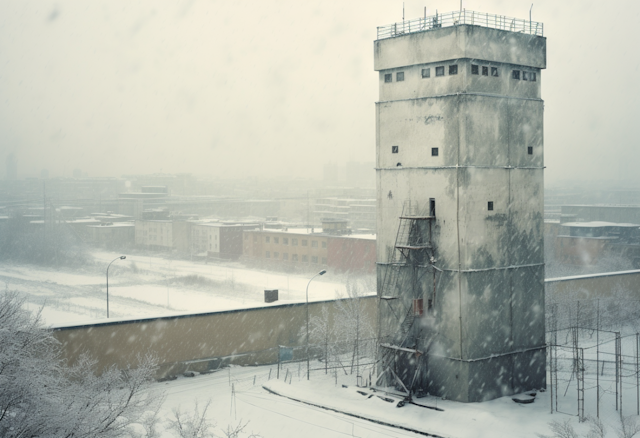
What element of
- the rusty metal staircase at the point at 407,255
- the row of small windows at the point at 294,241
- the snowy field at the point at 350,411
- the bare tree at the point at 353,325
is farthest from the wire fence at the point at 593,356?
the row of small windows at the point at 294,241

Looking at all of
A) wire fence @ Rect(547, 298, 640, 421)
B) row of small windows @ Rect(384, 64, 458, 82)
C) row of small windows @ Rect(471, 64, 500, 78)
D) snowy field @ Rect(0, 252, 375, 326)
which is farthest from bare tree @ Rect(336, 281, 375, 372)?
row of small windows @ Rect(471, 64, 500, 78)

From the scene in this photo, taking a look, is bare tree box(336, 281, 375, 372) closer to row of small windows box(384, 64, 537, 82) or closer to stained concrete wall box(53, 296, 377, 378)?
stained concrete wall box(53, 296, 377, 378)

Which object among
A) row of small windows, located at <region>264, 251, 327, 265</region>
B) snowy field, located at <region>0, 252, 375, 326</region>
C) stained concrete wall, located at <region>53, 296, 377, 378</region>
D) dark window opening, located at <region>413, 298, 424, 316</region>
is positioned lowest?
snowy field, located at <region>0, 252, 375, 326</region>

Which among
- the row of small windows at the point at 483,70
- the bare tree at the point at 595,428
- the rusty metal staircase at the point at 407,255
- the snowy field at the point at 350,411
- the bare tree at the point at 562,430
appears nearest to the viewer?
the bare tree at the point at 562,430

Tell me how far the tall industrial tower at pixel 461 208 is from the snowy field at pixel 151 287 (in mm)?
20256

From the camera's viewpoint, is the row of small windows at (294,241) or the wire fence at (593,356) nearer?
the wire fence at (593,356)

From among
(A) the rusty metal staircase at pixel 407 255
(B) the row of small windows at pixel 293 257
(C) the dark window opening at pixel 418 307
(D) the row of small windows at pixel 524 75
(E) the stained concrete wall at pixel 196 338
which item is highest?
(D) the row of small windows at pixel 524 75

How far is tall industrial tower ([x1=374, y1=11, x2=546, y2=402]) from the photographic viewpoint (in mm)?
23531

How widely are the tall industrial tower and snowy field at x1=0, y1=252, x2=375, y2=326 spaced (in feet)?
66.5

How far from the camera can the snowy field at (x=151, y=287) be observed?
54.3 m

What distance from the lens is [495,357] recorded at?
24.1m

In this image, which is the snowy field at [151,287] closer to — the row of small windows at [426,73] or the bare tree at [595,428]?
the row of small windows at [426,73]

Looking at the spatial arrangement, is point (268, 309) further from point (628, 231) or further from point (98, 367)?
point (628, 231)

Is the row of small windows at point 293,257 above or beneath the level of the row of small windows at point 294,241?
beneath
